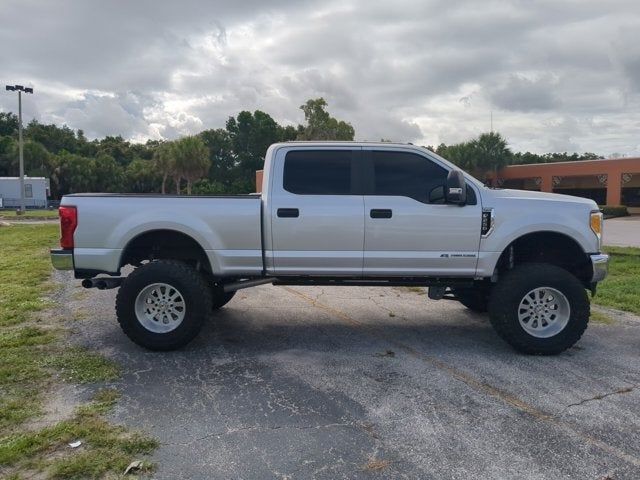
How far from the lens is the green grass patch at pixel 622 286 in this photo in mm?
7849

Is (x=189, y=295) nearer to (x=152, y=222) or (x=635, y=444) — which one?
(x=152, y=222)

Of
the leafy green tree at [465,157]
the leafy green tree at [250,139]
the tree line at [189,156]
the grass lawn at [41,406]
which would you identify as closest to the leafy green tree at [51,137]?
the tree line at [189,156]

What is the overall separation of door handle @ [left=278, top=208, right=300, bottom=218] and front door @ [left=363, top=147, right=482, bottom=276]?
713mm

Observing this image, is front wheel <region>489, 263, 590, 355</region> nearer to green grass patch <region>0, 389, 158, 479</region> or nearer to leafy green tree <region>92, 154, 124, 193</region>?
green grass patch <region>0, 389, 158, 479</region>

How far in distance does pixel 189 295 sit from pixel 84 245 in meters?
1.19

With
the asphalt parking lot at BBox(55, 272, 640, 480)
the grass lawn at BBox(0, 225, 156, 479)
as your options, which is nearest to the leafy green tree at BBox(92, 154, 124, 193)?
the grass lawn at BBox(0, 225, 156, 479)

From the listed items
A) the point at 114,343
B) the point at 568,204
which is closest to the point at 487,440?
the point at 568,204

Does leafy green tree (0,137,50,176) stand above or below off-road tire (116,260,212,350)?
above

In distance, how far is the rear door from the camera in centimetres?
528

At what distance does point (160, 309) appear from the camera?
5.35 meters

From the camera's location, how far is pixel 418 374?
475cm

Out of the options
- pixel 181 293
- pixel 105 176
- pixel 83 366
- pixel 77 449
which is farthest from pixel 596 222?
pixel 105 176

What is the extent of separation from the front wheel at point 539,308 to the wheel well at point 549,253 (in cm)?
31

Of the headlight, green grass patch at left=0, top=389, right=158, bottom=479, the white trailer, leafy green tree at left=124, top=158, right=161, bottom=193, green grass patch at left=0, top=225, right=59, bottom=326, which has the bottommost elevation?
green grass patch at left=0, top=389, right=158, bottom=479
